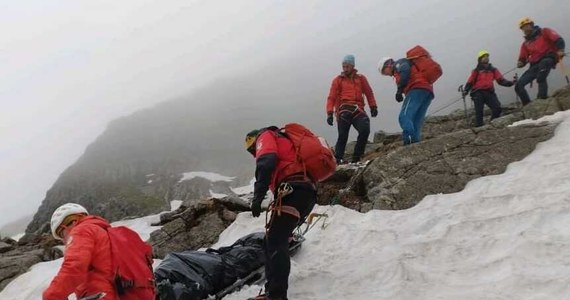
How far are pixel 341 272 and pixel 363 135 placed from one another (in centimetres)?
560

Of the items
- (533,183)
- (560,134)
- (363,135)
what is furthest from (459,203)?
(363,135)

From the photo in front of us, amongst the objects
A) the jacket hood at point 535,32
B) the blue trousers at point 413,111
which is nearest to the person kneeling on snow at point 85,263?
the blue trousers at point 413,111

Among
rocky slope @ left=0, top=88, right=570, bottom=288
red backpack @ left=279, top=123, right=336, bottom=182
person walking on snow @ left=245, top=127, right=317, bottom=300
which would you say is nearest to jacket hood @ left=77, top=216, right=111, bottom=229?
person walking on snow @ left=245, top=127, right=317, bottom=300

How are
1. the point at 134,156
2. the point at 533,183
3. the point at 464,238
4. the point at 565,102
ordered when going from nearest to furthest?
the point at 464,238, the point at 533,183, the point at 565,102, the point at 134,156

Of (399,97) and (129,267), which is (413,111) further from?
(129,267)

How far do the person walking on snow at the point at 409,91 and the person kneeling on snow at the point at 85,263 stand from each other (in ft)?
24.5

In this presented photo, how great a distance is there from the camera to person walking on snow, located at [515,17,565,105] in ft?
43.0

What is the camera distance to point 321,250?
8.04 metres

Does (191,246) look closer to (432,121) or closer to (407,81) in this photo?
(407,81)

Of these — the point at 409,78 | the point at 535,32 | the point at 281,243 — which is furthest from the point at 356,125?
the point at 281,243

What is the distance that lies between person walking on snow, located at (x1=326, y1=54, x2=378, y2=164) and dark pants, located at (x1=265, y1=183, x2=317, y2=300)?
19.8 feet

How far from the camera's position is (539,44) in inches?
526

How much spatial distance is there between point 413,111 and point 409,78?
796mm

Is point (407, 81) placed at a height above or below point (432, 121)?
above
